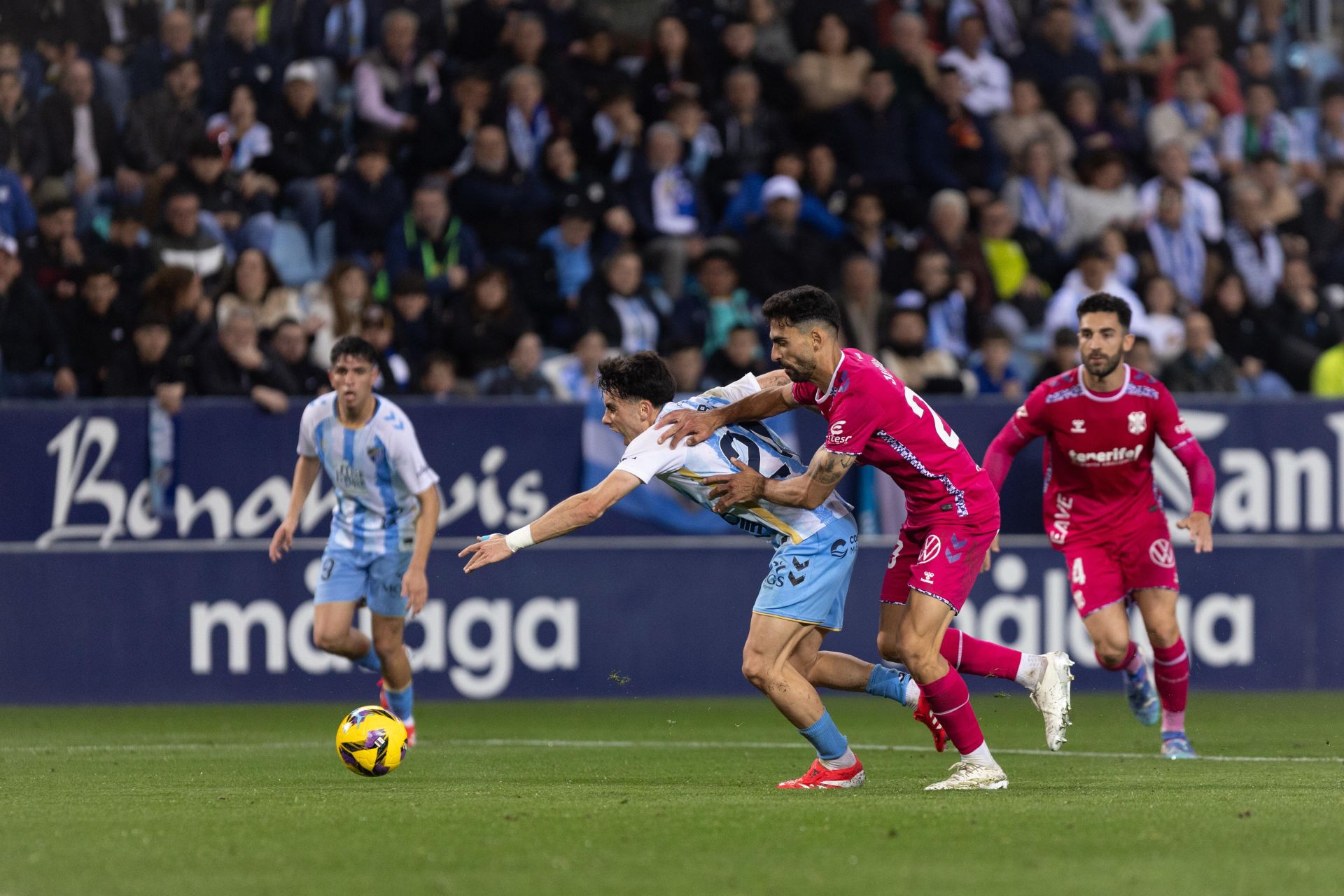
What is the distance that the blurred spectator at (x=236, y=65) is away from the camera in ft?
53.4

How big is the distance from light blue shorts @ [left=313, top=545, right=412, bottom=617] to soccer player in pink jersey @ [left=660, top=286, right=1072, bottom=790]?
3.13 m

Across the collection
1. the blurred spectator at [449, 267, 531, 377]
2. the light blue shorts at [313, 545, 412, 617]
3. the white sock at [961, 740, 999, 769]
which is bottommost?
the white sock at [961, 740, 999, 769]

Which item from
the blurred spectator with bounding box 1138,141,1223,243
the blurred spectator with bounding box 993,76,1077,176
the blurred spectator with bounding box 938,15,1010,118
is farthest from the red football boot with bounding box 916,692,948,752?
the blurred spectator with bounding box 938,15,1010,118

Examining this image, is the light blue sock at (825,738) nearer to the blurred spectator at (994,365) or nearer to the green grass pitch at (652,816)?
the green grass pitch at (652,816)

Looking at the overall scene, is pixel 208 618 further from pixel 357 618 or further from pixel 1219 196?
pixel 1219 196

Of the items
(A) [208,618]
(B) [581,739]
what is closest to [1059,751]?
(B) [581,739]

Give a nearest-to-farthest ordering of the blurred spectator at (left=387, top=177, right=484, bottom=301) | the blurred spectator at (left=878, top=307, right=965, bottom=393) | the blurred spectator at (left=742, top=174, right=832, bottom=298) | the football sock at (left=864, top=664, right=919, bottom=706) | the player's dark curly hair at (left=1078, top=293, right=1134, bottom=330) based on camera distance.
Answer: the football sock at (left=864, top=664, right=919, bottom=706) < the player's dark curly hair at (left=1078, top=293, right=1134, bottom=330) < the blurred spectator at (left=878, top=307, right=965, bottom=393) < the blurred spectator at (left=387, top=177, right=484, bottom=301) < the blurred spectator at (left=742, top=174, right=832, bottom=298)

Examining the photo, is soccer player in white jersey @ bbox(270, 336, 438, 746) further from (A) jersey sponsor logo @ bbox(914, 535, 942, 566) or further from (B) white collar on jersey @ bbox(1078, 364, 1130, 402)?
(B) white collar on jersey @ bbox(1078, 364, 1130, 402)

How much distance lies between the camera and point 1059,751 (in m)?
10.4

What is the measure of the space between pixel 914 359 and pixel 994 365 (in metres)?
0.74

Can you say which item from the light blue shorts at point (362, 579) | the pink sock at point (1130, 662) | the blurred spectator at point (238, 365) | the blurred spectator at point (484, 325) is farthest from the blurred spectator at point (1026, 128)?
the light blue shorts at point (362, 579)

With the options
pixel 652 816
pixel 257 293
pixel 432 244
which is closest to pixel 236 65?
pixel 432 244

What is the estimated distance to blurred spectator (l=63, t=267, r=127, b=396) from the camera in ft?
47.0

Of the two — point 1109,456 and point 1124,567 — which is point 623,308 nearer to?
point 1109,456
